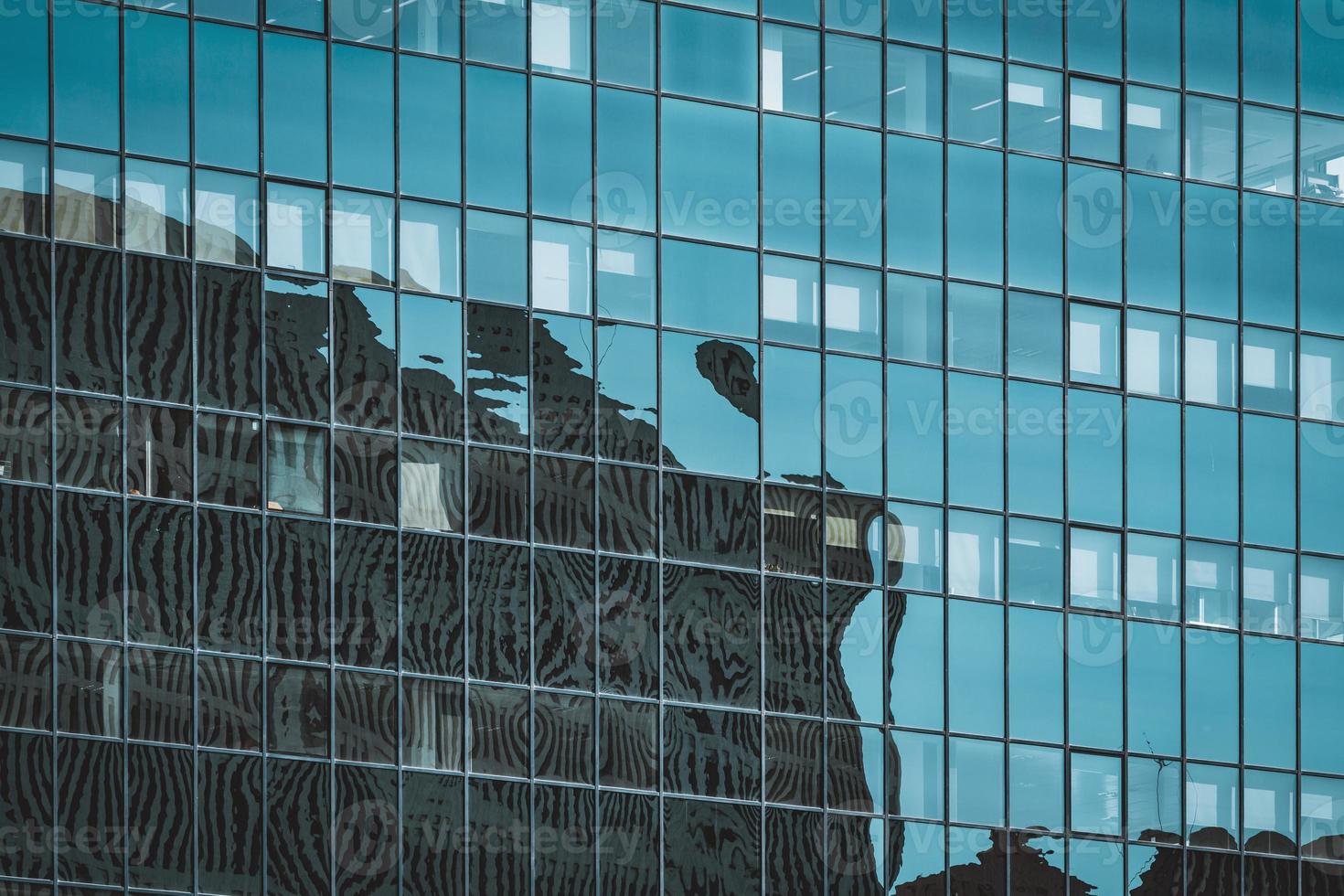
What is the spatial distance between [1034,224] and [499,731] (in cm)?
1226

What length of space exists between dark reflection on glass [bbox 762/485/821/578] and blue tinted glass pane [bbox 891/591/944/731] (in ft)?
5.61

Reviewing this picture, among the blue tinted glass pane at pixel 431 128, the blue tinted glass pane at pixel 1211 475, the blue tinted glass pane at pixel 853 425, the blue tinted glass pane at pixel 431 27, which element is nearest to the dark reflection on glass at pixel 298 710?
the blue tinted glass pane at pixel 431 128

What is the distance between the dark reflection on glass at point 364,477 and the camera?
1331 inches

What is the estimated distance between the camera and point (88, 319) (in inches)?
1283

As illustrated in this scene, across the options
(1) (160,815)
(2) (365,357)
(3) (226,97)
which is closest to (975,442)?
(2) (365,357)

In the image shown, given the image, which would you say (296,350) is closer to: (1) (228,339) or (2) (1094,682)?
(1) (228,339)

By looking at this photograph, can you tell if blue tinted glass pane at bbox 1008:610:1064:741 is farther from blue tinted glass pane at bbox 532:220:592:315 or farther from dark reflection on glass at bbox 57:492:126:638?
dark reflection on glass at bbox 57:492:126:638

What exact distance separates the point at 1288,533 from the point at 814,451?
887 centimetres

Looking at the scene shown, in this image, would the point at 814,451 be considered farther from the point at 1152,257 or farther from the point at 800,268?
the point at 1152,257

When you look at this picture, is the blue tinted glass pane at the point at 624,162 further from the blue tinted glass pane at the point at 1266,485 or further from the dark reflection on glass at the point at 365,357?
the blue tinted glass pane at the point at 1266,485

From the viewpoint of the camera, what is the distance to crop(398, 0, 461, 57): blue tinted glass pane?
35.0 metres

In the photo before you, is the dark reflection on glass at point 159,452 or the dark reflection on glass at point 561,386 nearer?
the dark reflection on glass at point 159,452

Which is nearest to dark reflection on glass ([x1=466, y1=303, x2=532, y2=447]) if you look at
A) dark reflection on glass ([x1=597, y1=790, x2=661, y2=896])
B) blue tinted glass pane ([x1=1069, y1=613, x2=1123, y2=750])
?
dark reflection on glass ([x1=597, y1=790, x2=661, y2=896])

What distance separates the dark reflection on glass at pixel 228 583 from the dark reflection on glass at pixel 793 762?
7.90 meters
